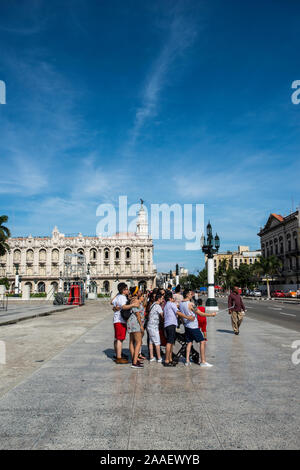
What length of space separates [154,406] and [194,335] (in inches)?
113

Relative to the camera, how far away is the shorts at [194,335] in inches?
306

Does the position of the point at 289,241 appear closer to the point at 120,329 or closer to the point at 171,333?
the point at 171,333

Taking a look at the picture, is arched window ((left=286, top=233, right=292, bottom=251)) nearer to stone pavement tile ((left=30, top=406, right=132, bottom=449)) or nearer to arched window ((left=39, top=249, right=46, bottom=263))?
arched window ((left=39, top=249, right=46, bottom=263))

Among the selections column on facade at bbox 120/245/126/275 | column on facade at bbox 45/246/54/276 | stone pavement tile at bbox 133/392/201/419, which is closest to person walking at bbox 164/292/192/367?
stone pavement tile at bbox 133/392/201/419

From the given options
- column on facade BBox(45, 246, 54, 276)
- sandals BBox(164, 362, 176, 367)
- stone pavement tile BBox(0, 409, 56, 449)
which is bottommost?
sandals BBox(164, 362, 176, 367)

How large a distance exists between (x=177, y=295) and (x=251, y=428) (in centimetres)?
799

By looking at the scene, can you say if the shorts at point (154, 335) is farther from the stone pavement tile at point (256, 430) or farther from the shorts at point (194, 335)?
the stone pavement tile at point (256, 430)

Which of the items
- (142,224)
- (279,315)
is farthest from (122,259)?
(279,315)

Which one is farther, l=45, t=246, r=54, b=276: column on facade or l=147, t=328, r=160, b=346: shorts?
l=45, t=246, r=54, b=276: column on facade

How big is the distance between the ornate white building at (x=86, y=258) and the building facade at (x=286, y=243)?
31.3m

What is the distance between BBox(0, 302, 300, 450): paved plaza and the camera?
13.0 feet

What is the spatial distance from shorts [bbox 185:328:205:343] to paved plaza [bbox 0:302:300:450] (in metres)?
0.56

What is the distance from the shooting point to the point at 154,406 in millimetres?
5121
